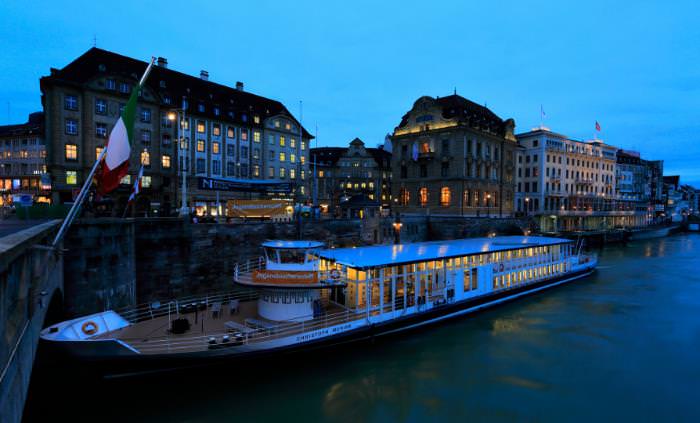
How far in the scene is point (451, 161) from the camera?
53.2m

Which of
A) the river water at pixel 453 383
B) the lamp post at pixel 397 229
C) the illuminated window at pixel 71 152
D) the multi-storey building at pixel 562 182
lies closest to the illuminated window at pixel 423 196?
the lamp post at pixel 397 229

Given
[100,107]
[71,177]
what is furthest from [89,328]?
[100,107]

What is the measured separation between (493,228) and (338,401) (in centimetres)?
4215

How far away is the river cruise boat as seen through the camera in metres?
13.9

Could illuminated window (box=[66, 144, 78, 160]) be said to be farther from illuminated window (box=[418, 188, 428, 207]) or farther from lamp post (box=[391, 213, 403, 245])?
illuminated window (box=[418, 188, 428, 207])

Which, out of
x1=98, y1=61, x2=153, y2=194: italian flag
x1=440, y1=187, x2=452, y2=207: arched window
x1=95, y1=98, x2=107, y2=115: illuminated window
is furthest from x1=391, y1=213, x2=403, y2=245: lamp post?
x1=95, y1=98, x2=107, y2=115: illuminated window

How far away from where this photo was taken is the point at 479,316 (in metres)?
23.3

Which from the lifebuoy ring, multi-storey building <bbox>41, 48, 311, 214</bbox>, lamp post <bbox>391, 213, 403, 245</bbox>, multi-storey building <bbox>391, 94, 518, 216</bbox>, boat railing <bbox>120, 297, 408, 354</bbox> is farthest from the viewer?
multi-storey building <bbox>391, 94, 518, 216</bbox>

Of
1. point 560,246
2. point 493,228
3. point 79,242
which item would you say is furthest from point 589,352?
point 493,228

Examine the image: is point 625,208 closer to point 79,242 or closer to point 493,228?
point 493,228

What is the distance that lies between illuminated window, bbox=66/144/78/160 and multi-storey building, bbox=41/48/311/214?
8cm

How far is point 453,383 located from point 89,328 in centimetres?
1447

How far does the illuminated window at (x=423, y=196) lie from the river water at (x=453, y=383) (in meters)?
34.9

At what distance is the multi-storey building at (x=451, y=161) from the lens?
53.1 metres
